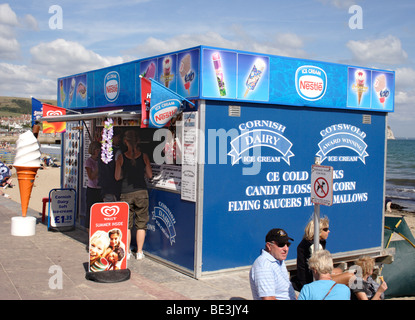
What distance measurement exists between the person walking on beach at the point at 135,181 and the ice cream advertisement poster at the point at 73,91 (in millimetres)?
3143

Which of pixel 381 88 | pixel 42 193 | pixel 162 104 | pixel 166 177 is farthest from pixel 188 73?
pixel 42 193

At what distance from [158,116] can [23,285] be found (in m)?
2.96

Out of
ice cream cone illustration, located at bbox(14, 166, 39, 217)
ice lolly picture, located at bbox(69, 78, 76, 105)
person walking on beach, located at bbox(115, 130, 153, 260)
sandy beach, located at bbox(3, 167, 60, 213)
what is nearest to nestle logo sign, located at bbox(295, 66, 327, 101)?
person walking on beach, located at bbox(115, 130, 153, 260)

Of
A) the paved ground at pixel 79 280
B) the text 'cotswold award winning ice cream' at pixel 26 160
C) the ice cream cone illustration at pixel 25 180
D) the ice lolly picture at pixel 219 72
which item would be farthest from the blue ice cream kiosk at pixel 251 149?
the ice cream cone illustration at pixel 25 180

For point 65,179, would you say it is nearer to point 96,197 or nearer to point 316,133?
point 96,197

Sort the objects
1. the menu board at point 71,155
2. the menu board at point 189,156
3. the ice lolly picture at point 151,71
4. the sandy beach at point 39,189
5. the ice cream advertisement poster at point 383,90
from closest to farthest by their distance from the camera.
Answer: the menu board at point 189,156 → the ice lolly picture at point 151,71 → the ice cream advertisement poster at point 383,90 → the menu board at point 71,155 → the sandy beach at point 39,189

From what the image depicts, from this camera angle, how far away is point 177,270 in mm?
7426

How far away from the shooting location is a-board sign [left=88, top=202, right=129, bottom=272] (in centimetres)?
667

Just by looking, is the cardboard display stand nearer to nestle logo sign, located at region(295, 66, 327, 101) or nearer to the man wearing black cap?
the man wearing black cap

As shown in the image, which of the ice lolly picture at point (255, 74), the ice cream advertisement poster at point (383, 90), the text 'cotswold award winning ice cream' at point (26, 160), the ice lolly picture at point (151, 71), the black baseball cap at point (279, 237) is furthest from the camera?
the text 'cotswold award winning ice cream' at point (26, 160)

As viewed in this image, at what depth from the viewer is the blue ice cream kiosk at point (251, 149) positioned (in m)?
7.07

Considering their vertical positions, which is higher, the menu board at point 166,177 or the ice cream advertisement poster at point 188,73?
the ice cream advertisement poster at point 188,73

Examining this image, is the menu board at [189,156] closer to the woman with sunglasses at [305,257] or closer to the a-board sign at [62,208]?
the woman with sunglasses at [305,257]

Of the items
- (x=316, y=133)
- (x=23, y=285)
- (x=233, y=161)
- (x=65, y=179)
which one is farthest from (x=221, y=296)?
(x=65, y=179)
